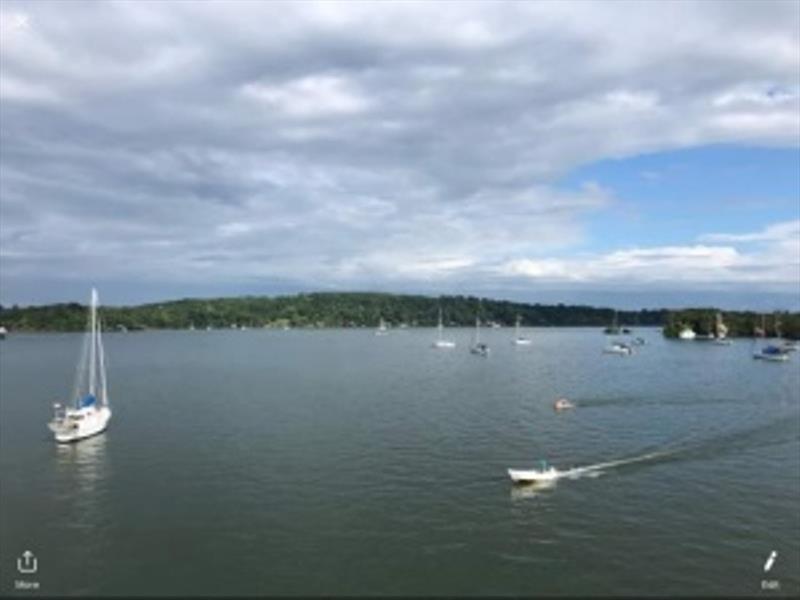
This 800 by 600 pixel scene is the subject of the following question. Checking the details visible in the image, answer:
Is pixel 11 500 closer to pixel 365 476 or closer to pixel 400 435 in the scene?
pixel 365 476

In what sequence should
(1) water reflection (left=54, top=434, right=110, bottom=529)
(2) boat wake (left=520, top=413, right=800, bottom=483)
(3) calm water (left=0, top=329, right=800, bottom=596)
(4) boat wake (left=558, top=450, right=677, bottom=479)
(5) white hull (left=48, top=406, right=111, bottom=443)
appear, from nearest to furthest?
(3) calm water (left=0, top=329, right=800, bottom=596) → (1) water reflection (left=54, top=434, right=110, bottom=529) → (4) boat wake (left=558, top=450, right=677, bottom=479) → (2) boat wake (left=520, top=413, right=800, bottom=483) → (5) white hull (left=48, top=406, right=111, bottom=443)

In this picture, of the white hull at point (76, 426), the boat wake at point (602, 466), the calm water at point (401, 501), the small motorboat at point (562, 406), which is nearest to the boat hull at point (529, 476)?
the calm water at point (401, 501)

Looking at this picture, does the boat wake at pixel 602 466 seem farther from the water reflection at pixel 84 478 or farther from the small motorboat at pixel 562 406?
the water reflection at pixel 84 478

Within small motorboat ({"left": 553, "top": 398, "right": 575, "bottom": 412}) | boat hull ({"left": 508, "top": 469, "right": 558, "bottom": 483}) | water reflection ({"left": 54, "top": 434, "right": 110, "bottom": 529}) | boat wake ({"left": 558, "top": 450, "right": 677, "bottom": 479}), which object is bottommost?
water reflection ({"left": 54, "top": 434, "right": 110, "bottom": 529})

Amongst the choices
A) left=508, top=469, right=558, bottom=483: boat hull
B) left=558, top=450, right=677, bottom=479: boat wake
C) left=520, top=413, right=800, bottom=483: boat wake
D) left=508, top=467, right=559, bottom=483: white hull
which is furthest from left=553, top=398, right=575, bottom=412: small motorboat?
left=508, top=469, right=558, bottom=483: boat hull

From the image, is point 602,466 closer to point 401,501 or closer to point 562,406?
point 401,501

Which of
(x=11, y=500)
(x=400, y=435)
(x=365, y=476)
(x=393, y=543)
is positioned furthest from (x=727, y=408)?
(x=11, y=500)

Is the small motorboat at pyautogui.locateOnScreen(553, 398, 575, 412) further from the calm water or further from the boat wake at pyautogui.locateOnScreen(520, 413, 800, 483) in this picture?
the boat wake at pyautogui.locateOnScreen(520, 413, 800, 483)
